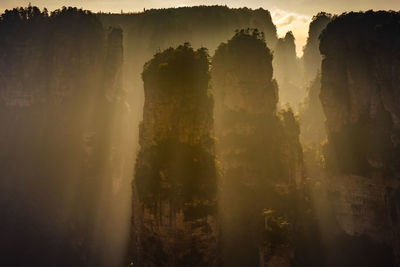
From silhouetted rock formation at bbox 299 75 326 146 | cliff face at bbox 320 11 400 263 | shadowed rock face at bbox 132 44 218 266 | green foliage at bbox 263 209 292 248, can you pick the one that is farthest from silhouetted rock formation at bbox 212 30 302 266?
silhouetted rock formation at bbox 299 75 326 146

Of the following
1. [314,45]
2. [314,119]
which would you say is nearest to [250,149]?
[314,119]

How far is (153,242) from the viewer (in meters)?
23.5

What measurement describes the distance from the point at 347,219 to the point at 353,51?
57.3 feet

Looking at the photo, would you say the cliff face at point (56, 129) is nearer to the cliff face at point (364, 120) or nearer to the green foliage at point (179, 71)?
the green foliage at point (179, 71)

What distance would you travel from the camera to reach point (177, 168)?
924 inches

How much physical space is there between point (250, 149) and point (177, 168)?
38.7 ft

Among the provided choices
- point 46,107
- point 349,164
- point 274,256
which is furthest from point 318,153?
point 46,107

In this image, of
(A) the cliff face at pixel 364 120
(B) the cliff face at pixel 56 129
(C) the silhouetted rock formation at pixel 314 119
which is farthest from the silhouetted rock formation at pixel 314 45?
(B) the cliff face at pixel 56 129

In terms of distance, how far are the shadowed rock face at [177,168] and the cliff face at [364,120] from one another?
55.3ft

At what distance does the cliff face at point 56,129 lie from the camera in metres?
44.1

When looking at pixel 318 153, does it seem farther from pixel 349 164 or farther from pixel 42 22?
pixel 42 22

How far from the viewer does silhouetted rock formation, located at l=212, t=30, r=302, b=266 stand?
32.2 m

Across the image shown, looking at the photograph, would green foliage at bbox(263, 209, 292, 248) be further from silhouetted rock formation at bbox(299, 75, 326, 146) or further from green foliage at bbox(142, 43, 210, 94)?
silhouetted rock formation at bbox(299, 75, 326, 146)

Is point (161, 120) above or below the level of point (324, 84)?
below
